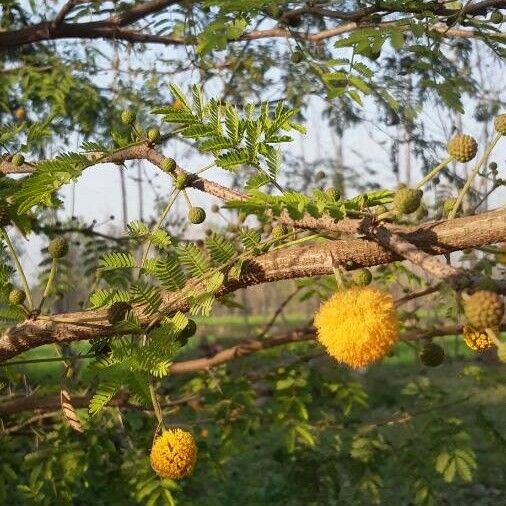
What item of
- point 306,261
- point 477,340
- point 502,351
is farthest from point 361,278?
point 502,351

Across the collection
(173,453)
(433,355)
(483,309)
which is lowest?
(173,453)

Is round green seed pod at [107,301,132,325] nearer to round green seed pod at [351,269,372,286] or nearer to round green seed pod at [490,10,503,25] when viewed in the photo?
round green seed pod at [351,269,372,286]

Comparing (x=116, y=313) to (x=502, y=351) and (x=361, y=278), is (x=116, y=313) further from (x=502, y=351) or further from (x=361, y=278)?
(x=502, y=351)

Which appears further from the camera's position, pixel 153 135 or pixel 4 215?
pixel 4 215

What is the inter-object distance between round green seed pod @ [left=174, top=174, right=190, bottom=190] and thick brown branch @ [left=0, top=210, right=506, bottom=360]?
229mm

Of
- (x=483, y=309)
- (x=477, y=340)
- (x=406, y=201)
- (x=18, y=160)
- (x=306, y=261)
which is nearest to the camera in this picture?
(x=483, y=309)

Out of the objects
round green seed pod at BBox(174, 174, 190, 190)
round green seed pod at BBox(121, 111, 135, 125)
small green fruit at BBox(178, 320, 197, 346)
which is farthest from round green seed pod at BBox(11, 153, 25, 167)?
small green fruit at BBox(178, 320, 197, 346)

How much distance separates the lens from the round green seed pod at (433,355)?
146 centimetres

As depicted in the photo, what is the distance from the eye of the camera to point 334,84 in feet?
8.07

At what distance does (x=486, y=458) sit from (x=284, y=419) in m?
5.10

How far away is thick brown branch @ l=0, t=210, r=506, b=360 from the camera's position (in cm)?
114

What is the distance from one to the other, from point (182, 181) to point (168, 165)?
0.06 meters

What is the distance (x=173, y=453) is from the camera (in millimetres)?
1475

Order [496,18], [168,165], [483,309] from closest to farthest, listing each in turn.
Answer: [483,309], [168,165], [496,18]
